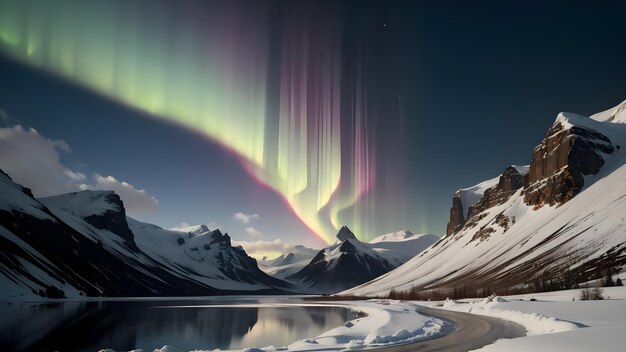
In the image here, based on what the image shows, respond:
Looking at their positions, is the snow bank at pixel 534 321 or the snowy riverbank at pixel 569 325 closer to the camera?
the snowy riverbank at pixel 569 325

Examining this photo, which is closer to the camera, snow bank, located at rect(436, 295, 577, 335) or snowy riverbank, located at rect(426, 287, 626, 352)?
snowy riverbank, located at rect(426, 287, 626, 352)

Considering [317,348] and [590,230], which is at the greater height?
[590,230]

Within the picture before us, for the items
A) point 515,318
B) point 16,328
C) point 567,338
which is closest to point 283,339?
point 515,318

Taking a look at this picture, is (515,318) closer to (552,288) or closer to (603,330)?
(603,330)

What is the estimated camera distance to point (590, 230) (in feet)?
541

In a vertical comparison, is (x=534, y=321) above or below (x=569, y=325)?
below

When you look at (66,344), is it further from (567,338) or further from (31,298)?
(31,298)

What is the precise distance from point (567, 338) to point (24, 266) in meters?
228

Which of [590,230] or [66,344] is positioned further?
[590,230]

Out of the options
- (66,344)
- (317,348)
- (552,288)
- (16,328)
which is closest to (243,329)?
(66,344)

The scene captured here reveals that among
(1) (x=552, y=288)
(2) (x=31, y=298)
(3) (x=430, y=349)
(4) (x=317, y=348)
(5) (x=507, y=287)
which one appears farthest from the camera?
(2) (x=31, y=298)

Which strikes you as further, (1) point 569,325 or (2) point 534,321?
(2) point 534,321

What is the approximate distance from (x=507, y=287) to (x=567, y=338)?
14727 centimetres

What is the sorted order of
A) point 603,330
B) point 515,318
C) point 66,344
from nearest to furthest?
point 603,330
point 66,344
point 515,318
